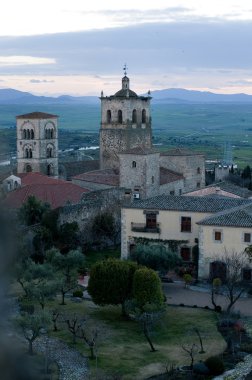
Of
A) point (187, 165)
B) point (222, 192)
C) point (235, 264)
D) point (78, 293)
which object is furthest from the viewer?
point (187, 165)

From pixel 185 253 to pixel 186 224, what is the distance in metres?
1.27

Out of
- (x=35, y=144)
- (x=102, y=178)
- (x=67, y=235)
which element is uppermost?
(x=35, y=144)

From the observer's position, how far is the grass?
16.0 metres

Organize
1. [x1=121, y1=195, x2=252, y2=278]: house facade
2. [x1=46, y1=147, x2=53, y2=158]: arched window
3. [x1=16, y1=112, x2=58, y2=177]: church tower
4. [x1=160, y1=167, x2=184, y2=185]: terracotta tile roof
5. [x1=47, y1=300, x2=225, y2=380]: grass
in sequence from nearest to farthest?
[x1=47, y1=300, x2=225, y2=380]: grass
[x1=121, y1=195, x2=252, y2=278]: house facade
[x1=160, y1=167, x2=184, y2=185]: terracotta tile roof
[x1=16, y1=112, x2=58, y2=177]: church tower
[x1=46, y1=147, x2=53, y2=158]: arched window

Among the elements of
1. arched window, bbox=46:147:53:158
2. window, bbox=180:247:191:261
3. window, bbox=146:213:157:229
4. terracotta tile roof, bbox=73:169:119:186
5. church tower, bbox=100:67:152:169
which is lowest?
window, bbox=180:247:191:261

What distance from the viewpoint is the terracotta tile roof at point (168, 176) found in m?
40.6

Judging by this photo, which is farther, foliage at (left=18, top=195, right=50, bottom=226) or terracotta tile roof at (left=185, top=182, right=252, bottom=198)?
terracotta tile roof at (left=185, top=182, right=252, bottom=198)

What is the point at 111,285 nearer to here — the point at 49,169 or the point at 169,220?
the point at 169,220

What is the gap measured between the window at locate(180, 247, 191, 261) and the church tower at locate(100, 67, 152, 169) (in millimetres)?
17355

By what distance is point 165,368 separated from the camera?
1575 centimetres

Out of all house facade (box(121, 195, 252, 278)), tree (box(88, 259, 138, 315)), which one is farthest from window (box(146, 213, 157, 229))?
tree (box(88, 259, 138, 315))

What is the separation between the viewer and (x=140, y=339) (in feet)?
60.0

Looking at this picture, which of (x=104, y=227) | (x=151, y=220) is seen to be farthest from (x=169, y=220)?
(x=104, y=227)

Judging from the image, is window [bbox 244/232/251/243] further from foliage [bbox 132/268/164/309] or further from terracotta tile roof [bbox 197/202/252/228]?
foliage [bbox 132/268/164/309]
